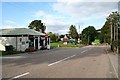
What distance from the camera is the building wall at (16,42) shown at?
51.7m

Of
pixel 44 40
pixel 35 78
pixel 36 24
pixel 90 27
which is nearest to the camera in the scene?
pixel 35 78

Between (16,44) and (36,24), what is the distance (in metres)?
98.5

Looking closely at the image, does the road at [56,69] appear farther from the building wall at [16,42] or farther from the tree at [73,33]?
the tree at [73,33]

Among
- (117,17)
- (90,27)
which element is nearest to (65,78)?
(117,17)

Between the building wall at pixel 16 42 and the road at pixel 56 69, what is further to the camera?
the building wall at pixel 16 42

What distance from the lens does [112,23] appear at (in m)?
57.4

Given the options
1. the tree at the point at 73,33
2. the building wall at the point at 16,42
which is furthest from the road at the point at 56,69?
the tree at the point at 73,33

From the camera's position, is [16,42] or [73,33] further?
[73,33]

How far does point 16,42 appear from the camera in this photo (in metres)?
52.2

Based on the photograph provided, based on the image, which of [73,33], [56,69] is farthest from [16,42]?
[73,33]

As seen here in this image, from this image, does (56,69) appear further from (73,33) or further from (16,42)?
(73,33)

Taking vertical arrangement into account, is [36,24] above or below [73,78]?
above

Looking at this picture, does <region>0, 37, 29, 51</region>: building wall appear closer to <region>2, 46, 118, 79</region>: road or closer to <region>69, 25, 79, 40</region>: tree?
<region>2, 46, 118, 79</region>: road

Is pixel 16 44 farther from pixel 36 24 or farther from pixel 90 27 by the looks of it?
pixel 90 27
